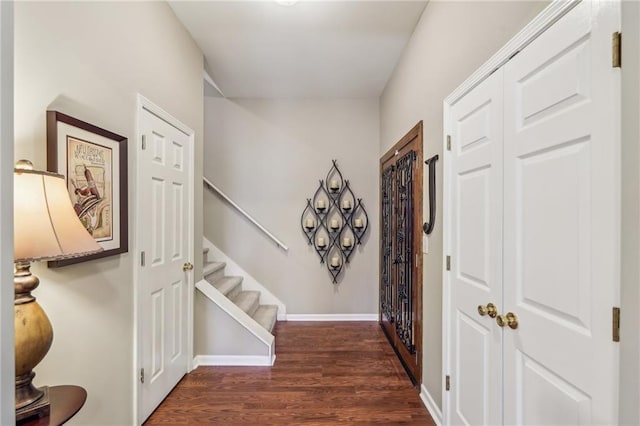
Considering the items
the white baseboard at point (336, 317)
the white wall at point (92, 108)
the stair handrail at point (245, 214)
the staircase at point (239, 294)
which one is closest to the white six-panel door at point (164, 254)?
the white wall at point (92, 108)

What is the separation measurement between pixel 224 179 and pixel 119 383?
8.85 ft

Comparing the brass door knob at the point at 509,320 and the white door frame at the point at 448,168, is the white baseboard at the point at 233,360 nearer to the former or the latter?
the white door frame at the point at 448,168

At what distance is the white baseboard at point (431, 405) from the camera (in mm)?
2014

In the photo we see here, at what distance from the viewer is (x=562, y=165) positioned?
1026mm

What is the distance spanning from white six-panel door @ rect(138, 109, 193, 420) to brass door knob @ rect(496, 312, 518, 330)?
1.94 meters

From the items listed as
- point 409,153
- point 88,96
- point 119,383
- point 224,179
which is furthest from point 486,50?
point 224,179

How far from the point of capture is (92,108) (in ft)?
5.16

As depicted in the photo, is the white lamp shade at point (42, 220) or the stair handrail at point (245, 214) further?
the stair handrail at point (245, 214)

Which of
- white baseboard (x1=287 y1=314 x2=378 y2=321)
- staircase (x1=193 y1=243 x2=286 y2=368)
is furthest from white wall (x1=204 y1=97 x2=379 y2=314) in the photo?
staircase (x1=193 y1=243 x2=286 y2=368)

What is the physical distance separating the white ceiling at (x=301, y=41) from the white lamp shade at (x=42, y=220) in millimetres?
1827

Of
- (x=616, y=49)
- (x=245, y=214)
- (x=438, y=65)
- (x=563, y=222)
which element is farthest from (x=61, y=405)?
(x=245, y=214)

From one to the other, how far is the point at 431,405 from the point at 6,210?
240 centimetres

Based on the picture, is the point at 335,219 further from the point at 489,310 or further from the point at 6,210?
the point at 6,210

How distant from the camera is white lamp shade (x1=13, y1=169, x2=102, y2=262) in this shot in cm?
91
